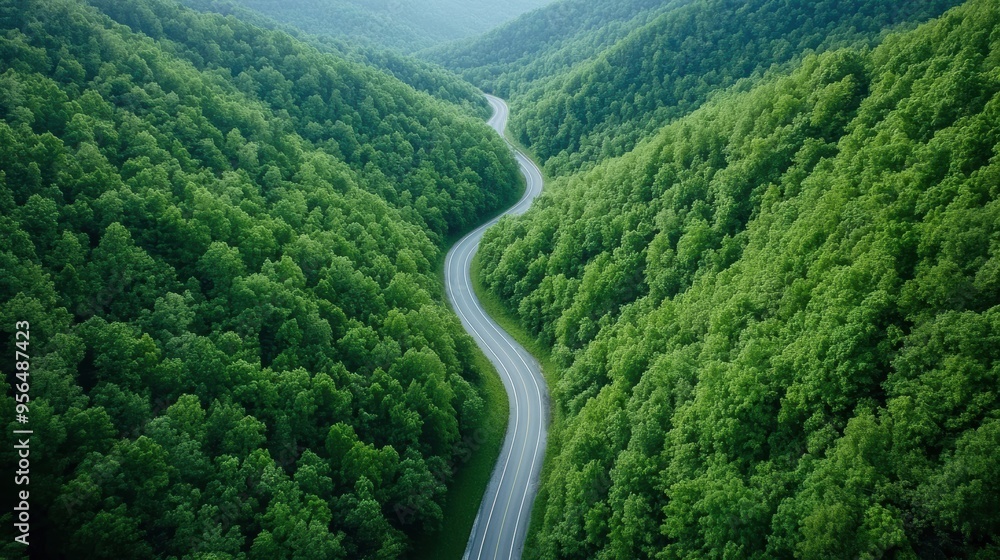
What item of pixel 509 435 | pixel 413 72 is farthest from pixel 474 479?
pixel 413 72

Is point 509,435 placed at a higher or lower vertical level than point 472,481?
higher

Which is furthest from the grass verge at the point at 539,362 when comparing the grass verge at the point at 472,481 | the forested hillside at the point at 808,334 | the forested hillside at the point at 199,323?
the forested hillside at the point at 199,323

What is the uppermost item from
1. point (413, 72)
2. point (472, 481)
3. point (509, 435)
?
point (413, 72)

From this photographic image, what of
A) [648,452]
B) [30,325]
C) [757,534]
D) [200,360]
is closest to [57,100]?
[30,325]

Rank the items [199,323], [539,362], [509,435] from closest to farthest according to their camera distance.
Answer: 1. [199,323]
2. [509,435]
3. [539,362]

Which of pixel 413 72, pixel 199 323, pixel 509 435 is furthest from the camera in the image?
pixel 413 72

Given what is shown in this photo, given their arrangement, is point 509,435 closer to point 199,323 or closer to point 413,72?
point 199,323

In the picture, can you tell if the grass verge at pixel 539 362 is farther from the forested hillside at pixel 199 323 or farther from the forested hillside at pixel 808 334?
the forested hillside at pixel 199 323
